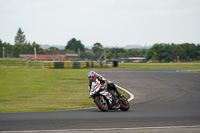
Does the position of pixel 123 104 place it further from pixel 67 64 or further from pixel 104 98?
pixel 67 64

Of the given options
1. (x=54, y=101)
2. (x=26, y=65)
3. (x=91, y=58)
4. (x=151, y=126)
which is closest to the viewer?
(x=151, y=126)

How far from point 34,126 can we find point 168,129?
341cm

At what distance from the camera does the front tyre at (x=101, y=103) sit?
13.3 m

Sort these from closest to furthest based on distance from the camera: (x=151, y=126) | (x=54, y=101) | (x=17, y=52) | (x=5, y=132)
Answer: (x=5, y=132) < (x=151, y=126) < (x=54, y=101) < (x=17, y=52)

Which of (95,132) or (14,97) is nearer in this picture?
(95,132)

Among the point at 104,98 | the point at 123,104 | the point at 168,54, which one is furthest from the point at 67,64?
the point at 168,54

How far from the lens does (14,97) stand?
2009cm

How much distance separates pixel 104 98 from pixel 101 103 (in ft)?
0.71

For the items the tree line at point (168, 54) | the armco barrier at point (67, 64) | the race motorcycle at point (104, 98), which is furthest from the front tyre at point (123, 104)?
the tree line at point (168, 54)

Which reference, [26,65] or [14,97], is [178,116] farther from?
[26,65]

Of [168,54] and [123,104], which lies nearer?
[123,104]

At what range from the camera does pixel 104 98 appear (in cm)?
1350

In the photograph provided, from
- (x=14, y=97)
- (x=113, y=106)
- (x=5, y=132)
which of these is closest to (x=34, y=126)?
(x=5, y=132)

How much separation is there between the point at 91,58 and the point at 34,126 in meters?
89.2
